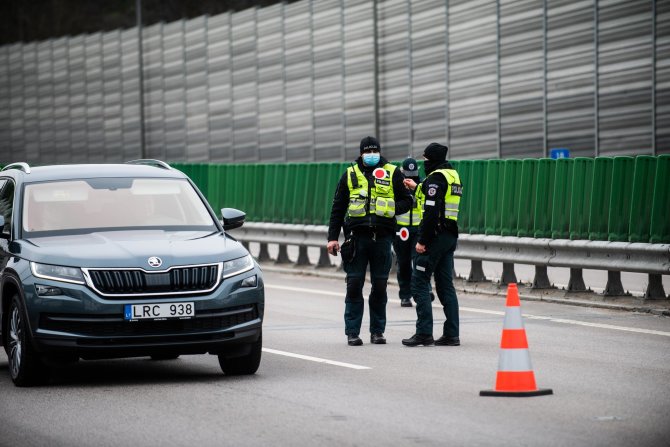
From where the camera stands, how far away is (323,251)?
78.6ft

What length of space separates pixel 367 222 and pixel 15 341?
3.66 metres

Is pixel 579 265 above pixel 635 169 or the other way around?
the other way around

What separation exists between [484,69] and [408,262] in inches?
719

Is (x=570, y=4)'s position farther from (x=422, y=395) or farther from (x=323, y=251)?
(x=422, y=395)

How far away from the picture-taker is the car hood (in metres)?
10.6

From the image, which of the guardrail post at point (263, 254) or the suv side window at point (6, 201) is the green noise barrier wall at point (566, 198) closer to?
the guardrail post at point (263, 254)

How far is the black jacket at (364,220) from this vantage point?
13.3 metres

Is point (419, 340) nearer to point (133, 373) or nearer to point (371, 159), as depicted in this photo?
point (371, 159)

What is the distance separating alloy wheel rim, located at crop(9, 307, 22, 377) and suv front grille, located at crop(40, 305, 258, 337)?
1.54 ft

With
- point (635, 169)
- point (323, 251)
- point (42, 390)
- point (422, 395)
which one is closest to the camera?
point (422, 395)

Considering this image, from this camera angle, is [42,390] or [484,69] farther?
[484,69]

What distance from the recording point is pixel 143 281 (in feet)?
34.7

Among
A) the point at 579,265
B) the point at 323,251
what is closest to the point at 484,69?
the point at 323,251

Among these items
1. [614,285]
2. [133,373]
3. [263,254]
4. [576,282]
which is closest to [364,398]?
[133,373]
